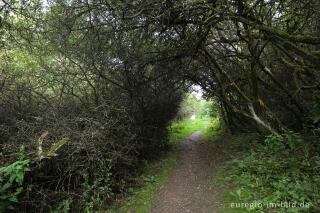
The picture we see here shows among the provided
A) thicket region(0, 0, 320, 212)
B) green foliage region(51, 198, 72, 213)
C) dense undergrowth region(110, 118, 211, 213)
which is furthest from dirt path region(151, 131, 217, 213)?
green foliage region(51, 198, 72, 213)

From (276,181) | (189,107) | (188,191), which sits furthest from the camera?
(189,107)

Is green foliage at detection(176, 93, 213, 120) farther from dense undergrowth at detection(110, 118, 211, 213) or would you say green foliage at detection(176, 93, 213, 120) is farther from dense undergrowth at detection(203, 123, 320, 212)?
dense undergrowth at detection(203, 123, 320, 212)

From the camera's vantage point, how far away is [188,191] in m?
4.34

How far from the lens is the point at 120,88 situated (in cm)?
638

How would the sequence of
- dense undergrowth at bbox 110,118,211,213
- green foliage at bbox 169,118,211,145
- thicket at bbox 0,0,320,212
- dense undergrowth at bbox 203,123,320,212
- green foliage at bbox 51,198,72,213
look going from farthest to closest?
green foliage at bbox 169,118,211,145 < dense undergrowth at bbox 110,118,211,213 < thicket at bbox 0,0,320,212 < green foliage at bbox 51,198,72,213 < dense undergrowth at bbox 203,123,320,212

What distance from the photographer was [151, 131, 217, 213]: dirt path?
142 inches

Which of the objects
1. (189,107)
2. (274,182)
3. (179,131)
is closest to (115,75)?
(274,182)

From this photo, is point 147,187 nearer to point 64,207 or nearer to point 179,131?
point 64,207

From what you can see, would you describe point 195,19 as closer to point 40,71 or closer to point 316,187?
point 316,187

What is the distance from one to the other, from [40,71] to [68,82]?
1.17 meters

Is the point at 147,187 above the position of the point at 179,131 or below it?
below

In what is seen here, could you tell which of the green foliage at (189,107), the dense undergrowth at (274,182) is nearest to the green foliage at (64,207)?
the dense undergrowth at (274,182)

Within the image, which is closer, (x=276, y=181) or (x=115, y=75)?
(x=276, y=181)

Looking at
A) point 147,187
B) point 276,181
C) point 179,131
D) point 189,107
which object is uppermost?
point 189,107
